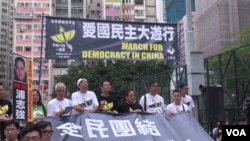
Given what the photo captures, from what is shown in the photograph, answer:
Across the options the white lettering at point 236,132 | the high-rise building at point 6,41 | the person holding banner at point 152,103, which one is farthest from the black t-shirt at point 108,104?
the high-rise building at point 6,41

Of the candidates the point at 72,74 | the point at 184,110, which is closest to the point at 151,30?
the point at 184,110

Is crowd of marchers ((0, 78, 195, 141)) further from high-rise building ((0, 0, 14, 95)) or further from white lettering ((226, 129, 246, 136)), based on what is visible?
high-rise building ((0, 0, 14, 95))

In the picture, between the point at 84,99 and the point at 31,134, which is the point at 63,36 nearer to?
the point at 84,99

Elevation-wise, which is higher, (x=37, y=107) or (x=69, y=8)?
(x=69, y=8)

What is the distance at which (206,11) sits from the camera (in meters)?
41.2

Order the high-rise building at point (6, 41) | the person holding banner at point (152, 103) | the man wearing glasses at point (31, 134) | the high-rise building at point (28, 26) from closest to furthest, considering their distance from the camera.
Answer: the man wearing glasses at point (31, 134)
the person holding banner at point (152, 103)
the high-rise building at point (28, 26)
the high-rise building at point (6, 41)

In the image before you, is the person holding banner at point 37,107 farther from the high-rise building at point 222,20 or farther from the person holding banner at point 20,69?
the high-rise building at point 222,20

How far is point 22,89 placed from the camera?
6609 millimetres

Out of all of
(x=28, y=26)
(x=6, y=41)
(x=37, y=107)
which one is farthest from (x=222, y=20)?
(x=6, y=41)

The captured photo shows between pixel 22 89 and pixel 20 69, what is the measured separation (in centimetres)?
33

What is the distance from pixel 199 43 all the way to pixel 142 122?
39.1m

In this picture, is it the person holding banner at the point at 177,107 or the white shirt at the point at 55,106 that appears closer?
the white shirt at the point at 55,106

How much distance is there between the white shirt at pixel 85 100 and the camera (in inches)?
291

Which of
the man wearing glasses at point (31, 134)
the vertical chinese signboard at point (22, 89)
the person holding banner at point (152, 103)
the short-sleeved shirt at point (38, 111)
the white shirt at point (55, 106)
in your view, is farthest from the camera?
the person holding banner at point (152, 103)
